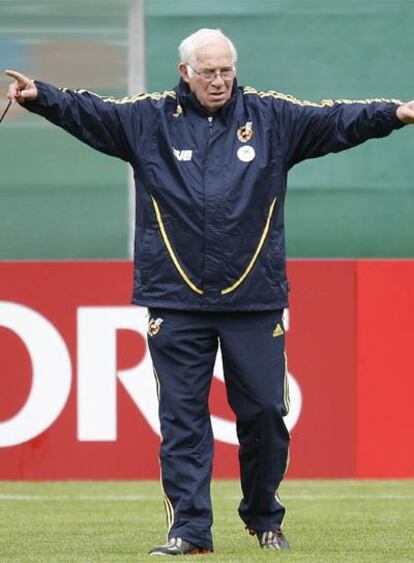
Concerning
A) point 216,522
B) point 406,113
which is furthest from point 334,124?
point 216,522

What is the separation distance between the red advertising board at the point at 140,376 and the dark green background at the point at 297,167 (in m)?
0.34

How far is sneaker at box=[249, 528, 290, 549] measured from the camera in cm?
649

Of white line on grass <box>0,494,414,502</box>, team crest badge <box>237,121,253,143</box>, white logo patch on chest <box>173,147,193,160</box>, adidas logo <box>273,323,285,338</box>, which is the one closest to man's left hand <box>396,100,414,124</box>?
team crest badge <box>237,121,253,143</box>

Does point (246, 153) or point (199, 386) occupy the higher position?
point (246, 153)

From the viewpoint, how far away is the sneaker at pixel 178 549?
6.23 m

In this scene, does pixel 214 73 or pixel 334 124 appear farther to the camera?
pixel 334 124

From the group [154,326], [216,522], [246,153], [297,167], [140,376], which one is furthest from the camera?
[297,167]

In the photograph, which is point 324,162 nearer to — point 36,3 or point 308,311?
point 308,311

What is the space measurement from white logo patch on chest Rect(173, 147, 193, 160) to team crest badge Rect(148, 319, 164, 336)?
61 cm

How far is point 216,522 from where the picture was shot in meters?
7.80

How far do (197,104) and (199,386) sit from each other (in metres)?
1.04

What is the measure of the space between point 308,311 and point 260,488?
3.47 metres

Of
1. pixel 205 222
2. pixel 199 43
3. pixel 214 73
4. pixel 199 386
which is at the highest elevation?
pixel 199 43

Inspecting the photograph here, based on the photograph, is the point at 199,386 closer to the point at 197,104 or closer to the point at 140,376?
the point at 197,104
